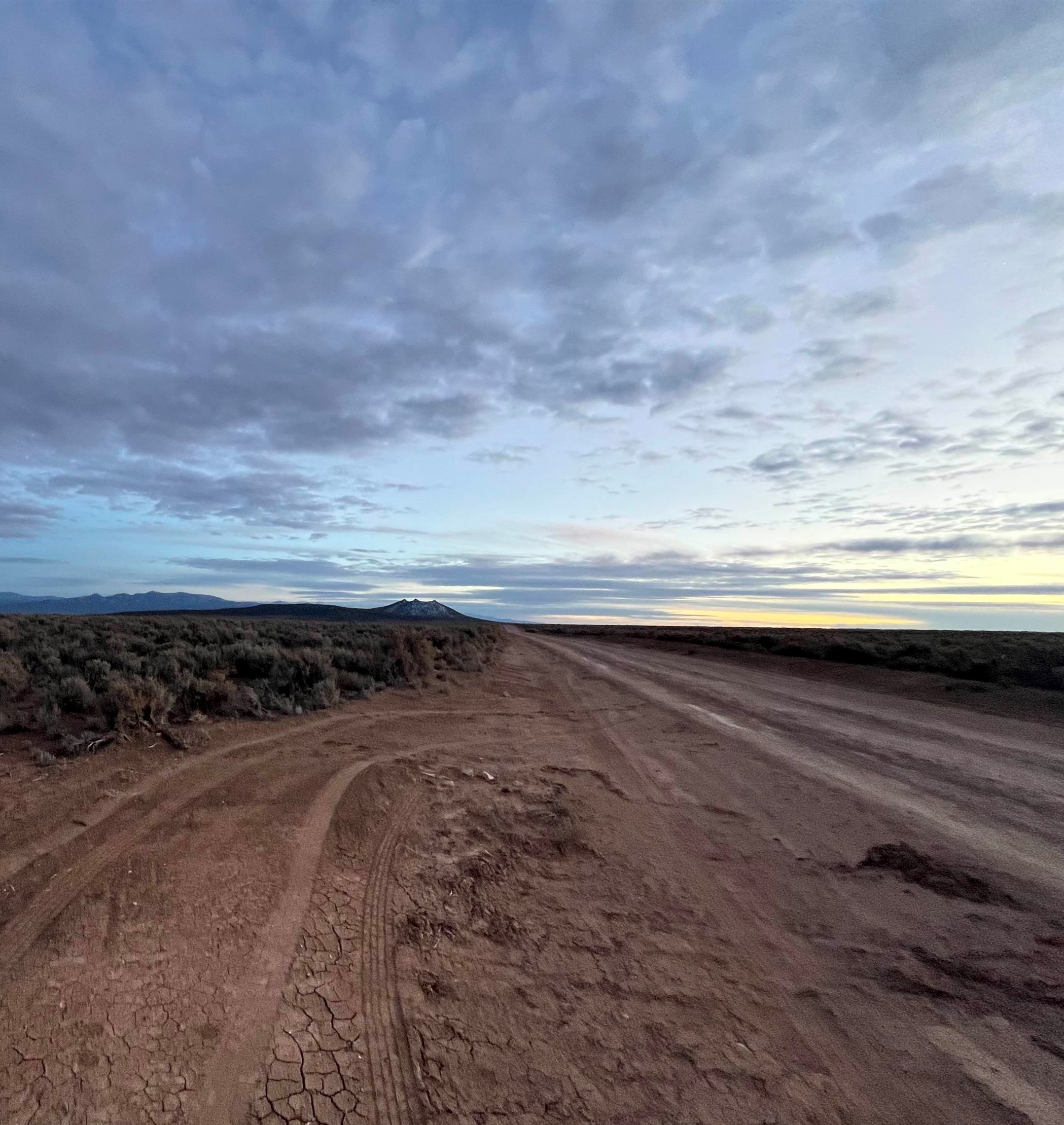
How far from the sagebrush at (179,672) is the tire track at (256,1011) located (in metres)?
4.59

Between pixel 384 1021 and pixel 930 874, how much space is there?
194 inches

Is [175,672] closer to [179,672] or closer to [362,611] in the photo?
[179,672]

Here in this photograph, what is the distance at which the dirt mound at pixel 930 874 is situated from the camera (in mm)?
5410

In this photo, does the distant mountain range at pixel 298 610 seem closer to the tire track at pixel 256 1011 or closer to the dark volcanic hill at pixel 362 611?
the dark volcanic hill at pixel 362 611

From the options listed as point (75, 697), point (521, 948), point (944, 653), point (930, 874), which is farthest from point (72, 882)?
point (944, 653)

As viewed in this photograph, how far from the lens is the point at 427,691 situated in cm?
1432

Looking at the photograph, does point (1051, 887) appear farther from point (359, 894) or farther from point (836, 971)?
point (359, 894)

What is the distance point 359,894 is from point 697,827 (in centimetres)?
365

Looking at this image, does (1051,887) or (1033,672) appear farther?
(1033,672)

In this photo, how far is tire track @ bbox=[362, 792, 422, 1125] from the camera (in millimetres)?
3170

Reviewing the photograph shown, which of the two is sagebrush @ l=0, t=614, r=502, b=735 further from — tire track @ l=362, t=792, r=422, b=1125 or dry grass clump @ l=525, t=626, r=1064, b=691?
dry grass clump @ l=525, t=626, r=1064, b=691

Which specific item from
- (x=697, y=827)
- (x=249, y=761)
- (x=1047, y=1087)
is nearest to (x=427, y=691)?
(x=249, y=761)

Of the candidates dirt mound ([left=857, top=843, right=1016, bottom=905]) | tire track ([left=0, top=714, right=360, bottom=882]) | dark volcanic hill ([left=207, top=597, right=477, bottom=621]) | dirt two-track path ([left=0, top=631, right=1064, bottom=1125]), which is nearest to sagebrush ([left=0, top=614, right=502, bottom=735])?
tire track ([left=0, top=714, right=360, bottom=882])

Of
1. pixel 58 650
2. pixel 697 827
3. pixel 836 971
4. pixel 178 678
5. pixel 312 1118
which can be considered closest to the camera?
pixel 312 1118
